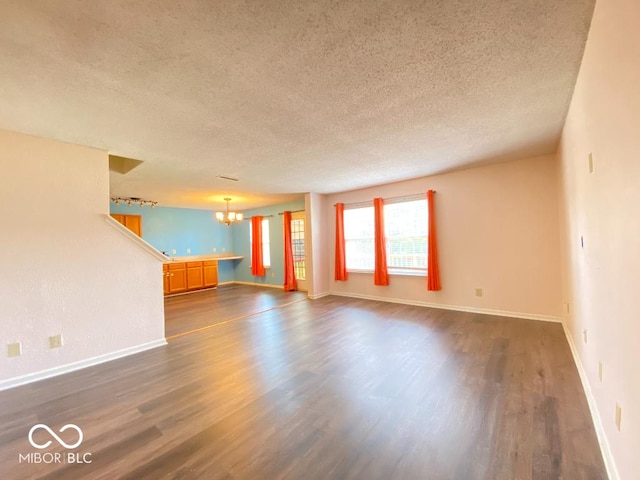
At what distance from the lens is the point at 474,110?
2.33 meters

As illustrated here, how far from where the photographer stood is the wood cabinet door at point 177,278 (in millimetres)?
6648

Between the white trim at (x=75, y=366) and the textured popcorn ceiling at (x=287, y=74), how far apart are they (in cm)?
232

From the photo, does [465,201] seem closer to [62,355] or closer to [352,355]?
[352,355]

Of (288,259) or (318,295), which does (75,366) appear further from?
(288,259)

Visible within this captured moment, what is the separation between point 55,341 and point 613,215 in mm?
4501

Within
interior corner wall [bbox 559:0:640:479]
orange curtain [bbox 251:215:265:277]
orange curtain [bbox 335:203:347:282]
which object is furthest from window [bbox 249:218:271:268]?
interior corner wall [bbox 559:0:640:479]

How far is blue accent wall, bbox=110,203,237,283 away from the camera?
22.6 ft

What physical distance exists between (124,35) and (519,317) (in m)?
5.28

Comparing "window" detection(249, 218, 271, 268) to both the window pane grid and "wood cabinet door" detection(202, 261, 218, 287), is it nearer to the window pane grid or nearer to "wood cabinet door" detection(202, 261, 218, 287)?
the window pane grid

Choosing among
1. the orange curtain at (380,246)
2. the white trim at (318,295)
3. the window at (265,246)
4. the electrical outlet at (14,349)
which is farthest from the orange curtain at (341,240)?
the electrical outlet at (14,349)

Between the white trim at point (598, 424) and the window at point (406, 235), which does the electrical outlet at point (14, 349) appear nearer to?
the white trim at point (598, 424)

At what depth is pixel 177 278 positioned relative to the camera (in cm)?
676

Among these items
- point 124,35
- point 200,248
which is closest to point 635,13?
point 124,35

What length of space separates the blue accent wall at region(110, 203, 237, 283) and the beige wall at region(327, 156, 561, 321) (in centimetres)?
601
